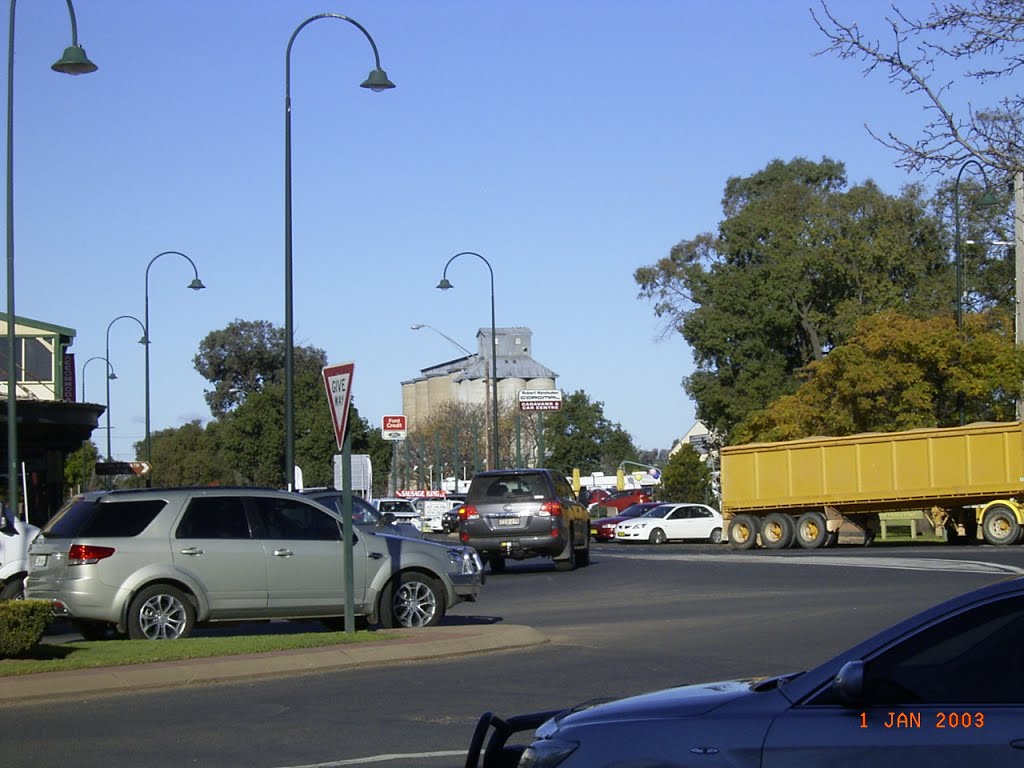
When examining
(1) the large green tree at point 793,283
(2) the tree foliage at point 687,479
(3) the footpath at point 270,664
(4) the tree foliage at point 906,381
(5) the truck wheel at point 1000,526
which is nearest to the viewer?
(3) the footpath at point 270,664

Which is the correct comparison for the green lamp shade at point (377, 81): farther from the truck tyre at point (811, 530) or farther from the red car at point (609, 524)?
the red car at point (609, 524)

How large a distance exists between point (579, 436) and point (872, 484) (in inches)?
3440

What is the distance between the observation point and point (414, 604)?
16.6 m

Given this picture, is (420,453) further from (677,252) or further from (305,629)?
(305,629)

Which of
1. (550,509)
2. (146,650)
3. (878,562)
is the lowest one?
(146,650)

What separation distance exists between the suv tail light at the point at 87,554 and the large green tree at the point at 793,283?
4733cm

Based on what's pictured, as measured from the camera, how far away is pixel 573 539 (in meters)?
29.1

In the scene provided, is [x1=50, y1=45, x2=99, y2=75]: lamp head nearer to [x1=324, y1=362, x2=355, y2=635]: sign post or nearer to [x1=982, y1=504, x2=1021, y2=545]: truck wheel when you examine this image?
[x1=324, y1=362, x2=355, y2=635]: sign post

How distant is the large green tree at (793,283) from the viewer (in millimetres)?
59406

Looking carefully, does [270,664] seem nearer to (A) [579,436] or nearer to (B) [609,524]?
(B) [609,524]

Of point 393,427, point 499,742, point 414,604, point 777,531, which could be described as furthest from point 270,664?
point 777,531

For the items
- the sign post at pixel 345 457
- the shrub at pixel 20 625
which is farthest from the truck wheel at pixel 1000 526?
the shrub at pixel 20 625

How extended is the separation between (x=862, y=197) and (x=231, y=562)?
162ft

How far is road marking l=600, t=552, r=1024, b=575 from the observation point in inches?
998
